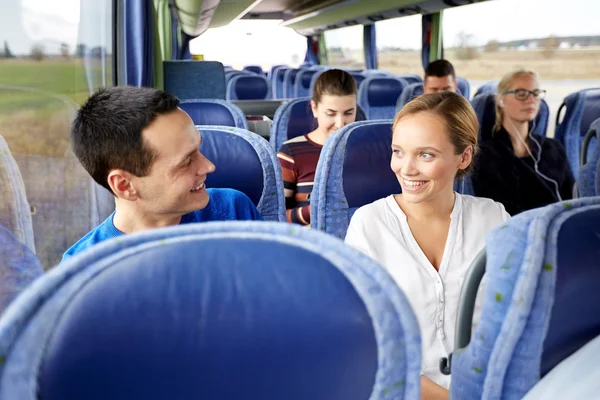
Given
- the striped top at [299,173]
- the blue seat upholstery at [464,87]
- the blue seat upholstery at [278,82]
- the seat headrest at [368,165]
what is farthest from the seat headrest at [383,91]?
the blue seat upholstery at [278,82]

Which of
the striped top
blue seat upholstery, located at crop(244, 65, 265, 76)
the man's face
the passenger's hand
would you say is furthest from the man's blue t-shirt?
blue seat upholstery, located at crop(244, 65, 265, 76)

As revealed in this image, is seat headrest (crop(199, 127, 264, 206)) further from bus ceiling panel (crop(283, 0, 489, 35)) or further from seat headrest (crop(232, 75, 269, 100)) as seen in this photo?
seat headrest (crop(232, 75, 269, 100))

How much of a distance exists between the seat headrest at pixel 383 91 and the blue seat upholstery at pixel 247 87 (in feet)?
11.1

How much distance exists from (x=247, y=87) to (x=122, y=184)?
8.21 metres

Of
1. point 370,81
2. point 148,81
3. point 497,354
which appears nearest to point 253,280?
point 497,354

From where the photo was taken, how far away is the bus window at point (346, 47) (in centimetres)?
1284

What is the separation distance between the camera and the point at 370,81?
6414mm

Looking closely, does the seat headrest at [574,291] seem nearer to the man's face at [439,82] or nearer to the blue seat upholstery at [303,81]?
the man's face at [439,82]

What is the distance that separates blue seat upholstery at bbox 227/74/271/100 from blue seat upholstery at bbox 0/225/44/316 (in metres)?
7.93

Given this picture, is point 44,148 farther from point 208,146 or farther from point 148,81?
point 148,81

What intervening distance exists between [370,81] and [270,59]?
466 inches

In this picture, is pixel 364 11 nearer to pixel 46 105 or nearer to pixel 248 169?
pixel 248 169

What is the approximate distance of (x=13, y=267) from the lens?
143cm

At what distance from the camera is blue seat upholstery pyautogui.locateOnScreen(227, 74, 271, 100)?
932cm
